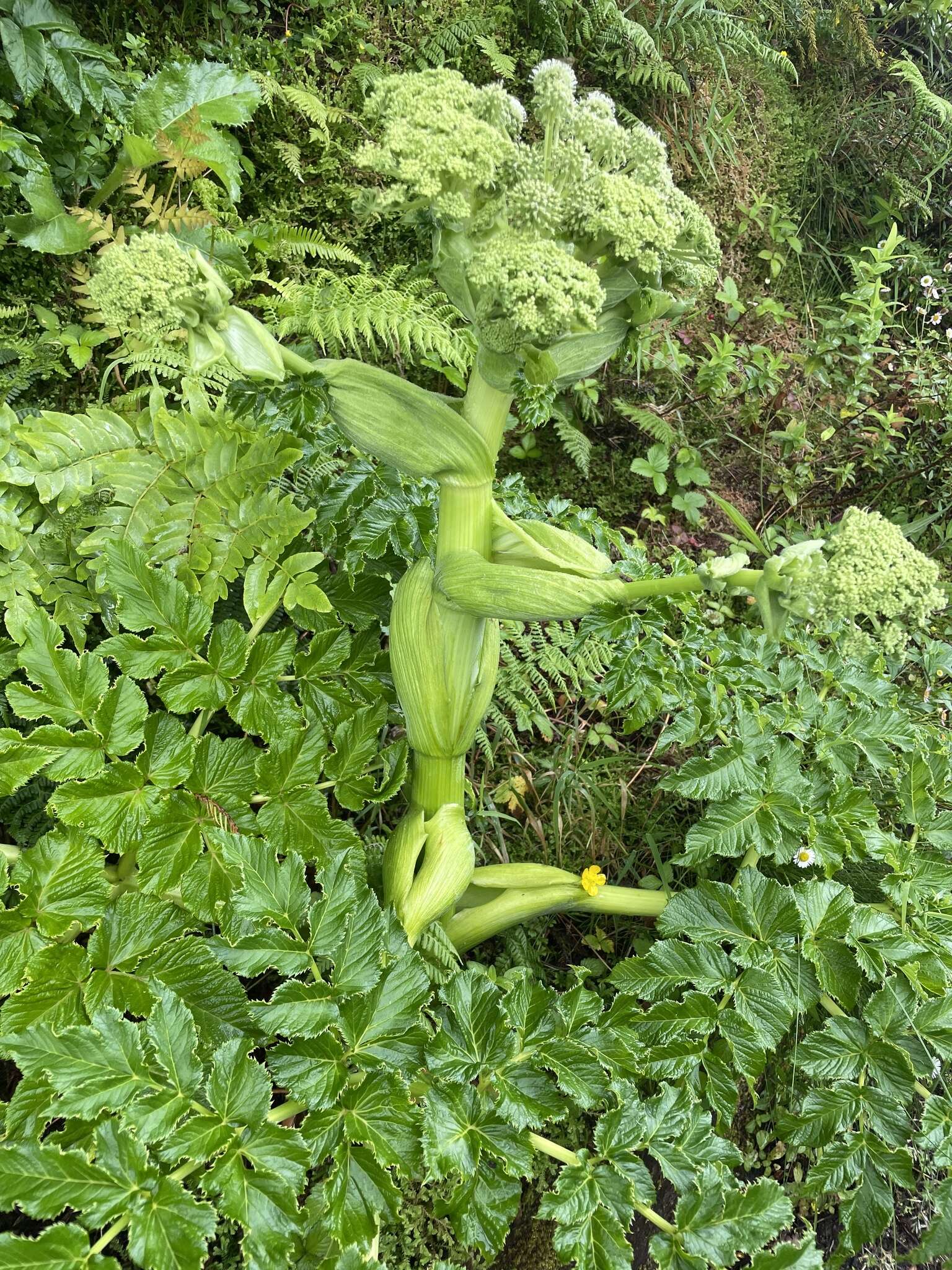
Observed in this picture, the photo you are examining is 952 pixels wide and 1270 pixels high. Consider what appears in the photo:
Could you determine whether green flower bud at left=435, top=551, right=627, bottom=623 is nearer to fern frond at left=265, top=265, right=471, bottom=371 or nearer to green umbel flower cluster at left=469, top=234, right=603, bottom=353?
green umbel flower cluster at left=469, top=234, right=603, bottom=353

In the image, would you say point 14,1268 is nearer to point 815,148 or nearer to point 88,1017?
point 88,1017

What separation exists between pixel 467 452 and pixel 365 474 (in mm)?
518

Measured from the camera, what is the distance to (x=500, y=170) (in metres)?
1.06

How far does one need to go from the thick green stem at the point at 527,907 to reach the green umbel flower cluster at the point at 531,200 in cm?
107

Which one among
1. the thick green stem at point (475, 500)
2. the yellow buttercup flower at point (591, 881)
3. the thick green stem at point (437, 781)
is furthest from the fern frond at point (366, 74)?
the yellow buttercup flower at point (591, 881)

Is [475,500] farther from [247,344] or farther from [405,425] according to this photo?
[247,344]

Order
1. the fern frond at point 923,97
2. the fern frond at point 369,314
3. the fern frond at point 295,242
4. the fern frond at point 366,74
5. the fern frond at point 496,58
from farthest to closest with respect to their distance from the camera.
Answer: the fern frond at point 923,97 → the fern frond at point 496,58 → the fern frond at point 366,74 → the fern frond at point 295,242 → the fern frond at point 369,314

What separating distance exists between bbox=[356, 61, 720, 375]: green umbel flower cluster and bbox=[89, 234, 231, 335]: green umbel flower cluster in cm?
26

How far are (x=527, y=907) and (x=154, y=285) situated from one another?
4.19 feet

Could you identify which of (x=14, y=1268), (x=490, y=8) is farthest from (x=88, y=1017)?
(x=490, y=8)

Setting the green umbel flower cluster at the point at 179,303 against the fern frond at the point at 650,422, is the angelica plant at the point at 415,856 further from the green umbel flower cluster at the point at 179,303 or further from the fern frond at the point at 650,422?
the fern frond at the point at 650,422

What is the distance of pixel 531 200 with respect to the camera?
1.01m

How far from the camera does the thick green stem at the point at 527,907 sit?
1.62 metres

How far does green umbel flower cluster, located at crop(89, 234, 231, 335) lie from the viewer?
100 cm
